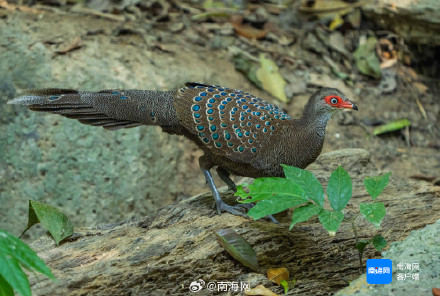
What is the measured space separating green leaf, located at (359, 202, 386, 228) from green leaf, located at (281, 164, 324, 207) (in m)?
0.26

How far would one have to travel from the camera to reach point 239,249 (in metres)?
3.82

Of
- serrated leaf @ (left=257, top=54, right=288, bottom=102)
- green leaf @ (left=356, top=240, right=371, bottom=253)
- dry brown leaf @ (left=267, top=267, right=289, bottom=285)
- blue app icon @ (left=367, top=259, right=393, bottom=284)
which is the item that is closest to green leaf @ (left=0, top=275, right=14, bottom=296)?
dry brown leaf @ (left=267, top=267, right=289, bottom=285)

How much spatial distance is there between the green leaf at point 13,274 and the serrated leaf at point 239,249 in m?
1.39

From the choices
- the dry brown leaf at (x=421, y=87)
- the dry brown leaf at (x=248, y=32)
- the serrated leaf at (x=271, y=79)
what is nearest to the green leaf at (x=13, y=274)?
the serrated leaf at (x=271, y=79)

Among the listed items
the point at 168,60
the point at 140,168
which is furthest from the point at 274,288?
the point at 168,60

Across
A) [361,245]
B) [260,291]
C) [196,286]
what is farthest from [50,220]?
[361,245]

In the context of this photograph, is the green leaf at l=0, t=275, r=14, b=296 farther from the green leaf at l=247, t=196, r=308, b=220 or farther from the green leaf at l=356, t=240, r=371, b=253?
the green leaf at l=356, t=240, r=371, b=253

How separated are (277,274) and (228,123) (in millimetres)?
1165

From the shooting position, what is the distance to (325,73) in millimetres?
8109

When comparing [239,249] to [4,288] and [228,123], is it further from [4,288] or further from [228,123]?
[4,288]

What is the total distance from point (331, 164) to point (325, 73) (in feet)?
9.54

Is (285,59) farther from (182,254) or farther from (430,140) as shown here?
(182,254)

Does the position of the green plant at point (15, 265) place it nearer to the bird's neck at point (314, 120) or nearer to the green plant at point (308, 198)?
the green plant at point (308, 198)

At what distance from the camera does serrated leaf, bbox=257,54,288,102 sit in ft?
24.5
